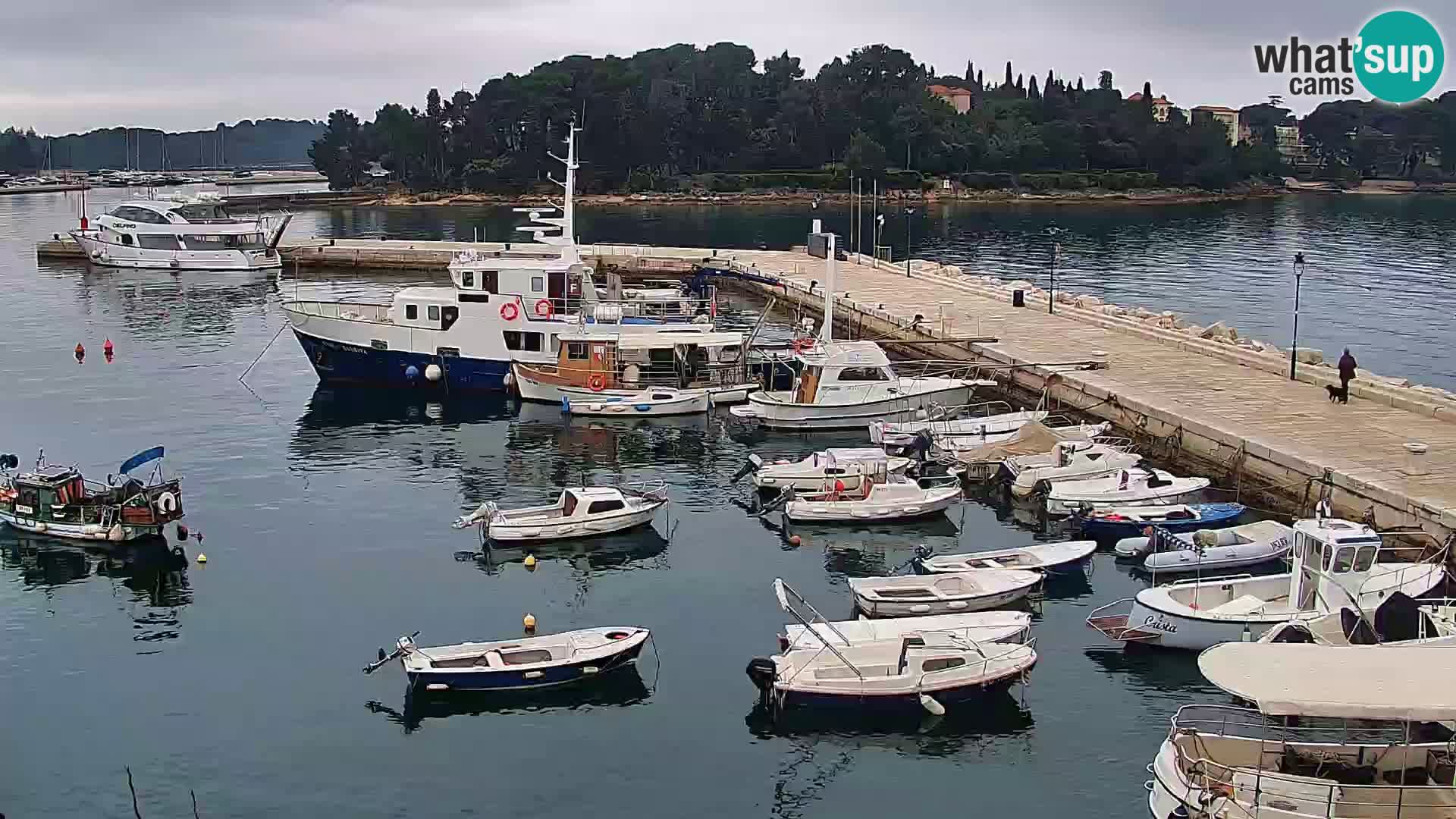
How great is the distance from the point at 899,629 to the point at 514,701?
6775mm

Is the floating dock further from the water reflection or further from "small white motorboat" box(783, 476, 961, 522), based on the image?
the water reflection

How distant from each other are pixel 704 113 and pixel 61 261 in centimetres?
11370

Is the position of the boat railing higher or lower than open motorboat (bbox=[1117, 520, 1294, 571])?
higher

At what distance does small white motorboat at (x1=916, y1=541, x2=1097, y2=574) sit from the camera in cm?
2872

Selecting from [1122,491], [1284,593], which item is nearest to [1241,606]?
[1284,593]

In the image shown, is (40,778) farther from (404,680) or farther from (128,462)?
(128,462)

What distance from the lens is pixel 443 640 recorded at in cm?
2642

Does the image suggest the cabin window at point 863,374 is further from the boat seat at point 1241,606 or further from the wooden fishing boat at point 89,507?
the wooden fishing boat at point 89,507

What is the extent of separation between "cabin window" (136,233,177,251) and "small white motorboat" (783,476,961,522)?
7387 centimetres

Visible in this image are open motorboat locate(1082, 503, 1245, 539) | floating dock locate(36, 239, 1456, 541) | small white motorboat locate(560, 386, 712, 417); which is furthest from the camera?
small white motorboat locate(560, 386, 712, 417)

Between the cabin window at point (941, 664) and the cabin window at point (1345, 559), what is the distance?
665 centimetres

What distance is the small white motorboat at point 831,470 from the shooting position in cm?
3459

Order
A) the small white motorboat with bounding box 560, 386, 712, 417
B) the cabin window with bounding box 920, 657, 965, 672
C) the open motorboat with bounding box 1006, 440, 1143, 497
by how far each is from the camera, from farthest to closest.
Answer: the small white motorboat with bounding box 560, 386, 712, 417 < the open motorboat with bounding box 1006, 440, 1143, 497 < the cabin window with bounding box 920, 657, 965, 672

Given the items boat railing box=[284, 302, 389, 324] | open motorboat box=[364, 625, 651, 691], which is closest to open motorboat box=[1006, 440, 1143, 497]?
open motorboat box=[364, 625, 651, 691]
